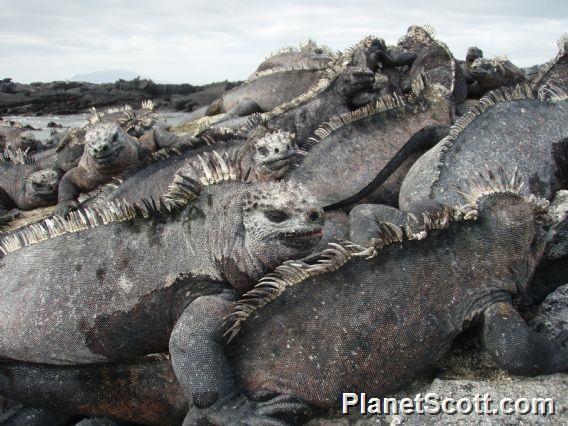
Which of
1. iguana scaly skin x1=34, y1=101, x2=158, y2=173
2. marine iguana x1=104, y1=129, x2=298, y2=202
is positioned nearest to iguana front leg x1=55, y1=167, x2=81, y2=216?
iguana scaly skin x1=34, y1=101, x2=158, y2=173

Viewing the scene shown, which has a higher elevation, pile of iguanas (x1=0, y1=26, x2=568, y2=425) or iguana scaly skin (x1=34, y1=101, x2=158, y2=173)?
iguana scaly skin (x1=34, y1=101, x2=158, y2=173)

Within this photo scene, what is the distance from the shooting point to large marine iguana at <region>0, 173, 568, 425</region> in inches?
94.0

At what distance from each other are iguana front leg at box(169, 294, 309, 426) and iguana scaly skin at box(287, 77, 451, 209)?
1400 mm

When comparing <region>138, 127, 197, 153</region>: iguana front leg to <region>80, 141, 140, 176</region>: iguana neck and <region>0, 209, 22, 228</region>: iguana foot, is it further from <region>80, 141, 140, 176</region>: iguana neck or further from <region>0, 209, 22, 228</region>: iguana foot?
<region>0, 209, 22, 228</region>: iguana foot

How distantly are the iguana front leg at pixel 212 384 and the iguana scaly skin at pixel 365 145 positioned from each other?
140 cm

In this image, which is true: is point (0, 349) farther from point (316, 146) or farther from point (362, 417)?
point (316, 146)

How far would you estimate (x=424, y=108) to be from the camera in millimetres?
4344

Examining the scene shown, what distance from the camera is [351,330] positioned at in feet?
7.93

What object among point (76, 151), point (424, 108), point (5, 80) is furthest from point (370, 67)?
point (5, 80)

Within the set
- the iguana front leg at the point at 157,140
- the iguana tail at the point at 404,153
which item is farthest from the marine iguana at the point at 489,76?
the iguana front leg at the point at 157,140

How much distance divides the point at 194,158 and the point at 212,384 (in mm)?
2199

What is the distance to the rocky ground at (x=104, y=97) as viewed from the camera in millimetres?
14023

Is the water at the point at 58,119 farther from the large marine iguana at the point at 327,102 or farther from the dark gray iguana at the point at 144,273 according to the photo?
the dark gray iguana at the point at 144,273

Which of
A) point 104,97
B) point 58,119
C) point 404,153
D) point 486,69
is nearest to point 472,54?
point 486,69
